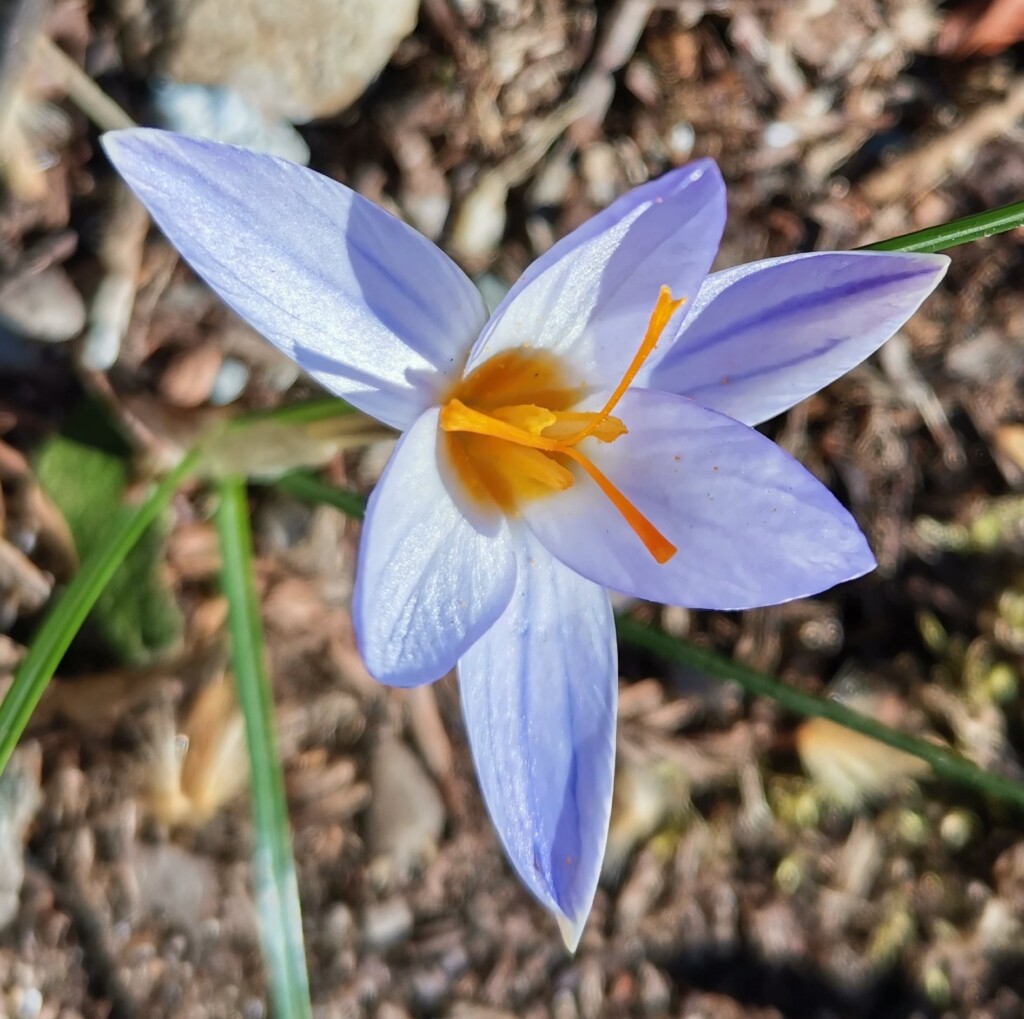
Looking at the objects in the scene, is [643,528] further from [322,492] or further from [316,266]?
[322,492]

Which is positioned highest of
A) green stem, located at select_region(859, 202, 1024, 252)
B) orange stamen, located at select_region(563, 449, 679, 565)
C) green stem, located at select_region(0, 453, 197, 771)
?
green stem, located at select_region(0, 453, 197, 771)

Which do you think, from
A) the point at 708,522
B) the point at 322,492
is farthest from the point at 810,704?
the point at 322,492

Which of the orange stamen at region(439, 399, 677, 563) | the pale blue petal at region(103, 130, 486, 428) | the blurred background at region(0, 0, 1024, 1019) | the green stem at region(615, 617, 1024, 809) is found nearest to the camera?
the pale blue petal at region(103, 130, 486, 428)

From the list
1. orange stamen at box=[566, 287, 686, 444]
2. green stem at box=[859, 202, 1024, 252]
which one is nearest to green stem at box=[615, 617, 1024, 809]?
orange stamen at box=[566, 287, 686, 444]

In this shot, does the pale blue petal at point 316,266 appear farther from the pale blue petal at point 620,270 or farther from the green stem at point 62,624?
the green stem at point 62,624

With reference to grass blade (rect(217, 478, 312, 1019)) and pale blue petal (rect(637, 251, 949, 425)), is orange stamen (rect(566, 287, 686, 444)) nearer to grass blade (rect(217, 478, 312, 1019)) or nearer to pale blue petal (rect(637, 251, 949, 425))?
pale blue petal (rect(637, 251, 949, 425))

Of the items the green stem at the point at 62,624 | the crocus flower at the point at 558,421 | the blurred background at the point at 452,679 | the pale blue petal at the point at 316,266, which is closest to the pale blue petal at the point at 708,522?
the crocus flower at the point at 558,421

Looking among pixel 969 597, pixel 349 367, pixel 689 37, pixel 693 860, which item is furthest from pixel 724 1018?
pixel 689 37
